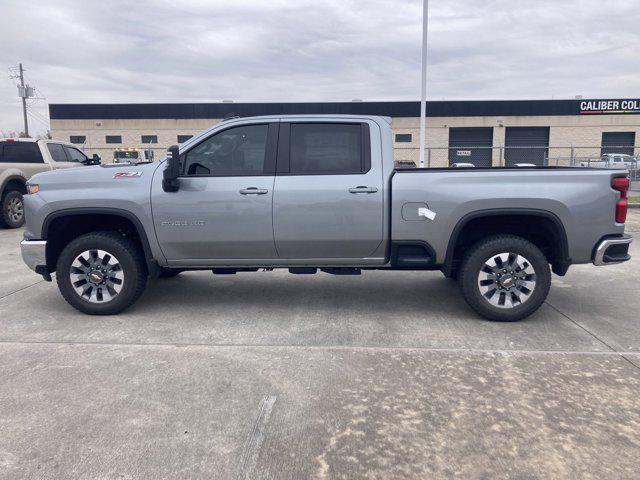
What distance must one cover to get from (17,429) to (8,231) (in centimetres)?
1021

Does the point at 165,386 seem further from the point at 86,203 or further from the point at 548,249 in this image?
the point at 548,249

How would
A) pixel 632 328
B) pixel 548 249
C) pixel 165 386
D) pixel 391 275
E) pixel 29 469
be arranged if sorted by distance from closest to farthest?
pixel 29 469 → pixel 165 386 → pixel 632 328 → pixel 548 249 → pixel 391 275

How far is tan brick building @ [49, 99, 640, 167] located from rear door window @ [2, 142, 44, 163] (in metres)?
24.4

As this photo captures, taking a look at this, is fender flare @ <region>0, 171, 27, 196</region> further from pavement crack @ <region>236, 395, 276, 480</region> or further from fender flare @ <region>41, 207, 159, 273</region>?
pavement crack @ <region>236, 395, 276, 480</region>

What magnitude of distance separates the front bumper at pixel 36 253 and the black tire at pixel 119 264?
0.17 meters

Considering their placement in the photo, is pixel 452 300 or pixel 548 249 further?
pixel 452 300

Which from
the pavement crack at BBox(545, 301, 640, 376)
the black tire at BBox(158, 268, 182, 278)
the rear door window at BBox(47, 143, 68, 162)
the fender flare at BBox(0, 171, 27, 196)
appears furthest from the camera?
the rear door window at BBox(47, 143, 68, 162)

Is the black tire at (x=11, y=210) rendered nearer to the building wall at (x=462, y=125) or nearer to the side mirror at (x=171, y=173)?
the side mirror at (x=171, y=173)

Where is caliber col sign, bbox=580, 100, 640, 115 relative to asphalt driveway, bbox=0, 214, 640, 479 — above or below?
above

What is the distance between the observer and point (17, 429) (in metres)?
3.09

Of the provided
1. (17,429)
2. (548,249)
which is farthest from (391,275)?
(17,429)

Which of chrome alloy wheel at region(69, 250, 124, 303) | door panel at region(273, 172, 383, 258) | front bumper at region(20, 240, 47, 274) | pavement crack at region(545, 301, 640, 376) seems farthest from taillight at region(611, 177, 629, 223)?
front bumper at region(20, 240, 47, 274)

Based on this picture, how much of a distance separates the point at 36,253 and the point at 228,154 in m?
2.21

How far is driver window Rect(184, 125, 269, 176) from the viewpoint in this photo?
5109 mm
